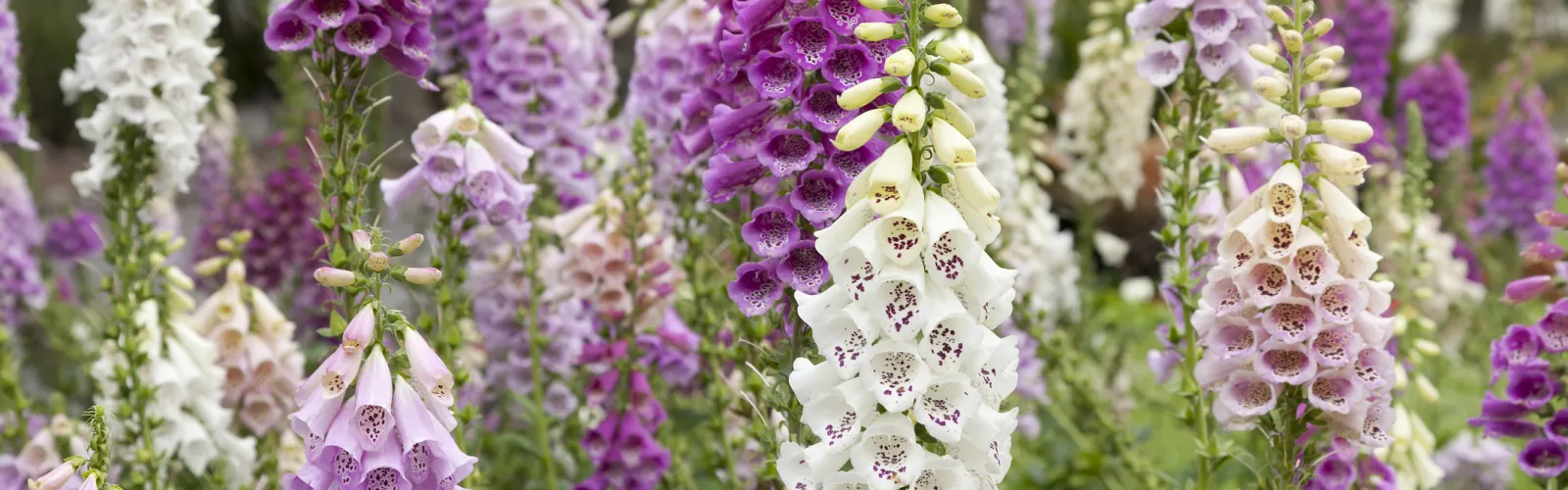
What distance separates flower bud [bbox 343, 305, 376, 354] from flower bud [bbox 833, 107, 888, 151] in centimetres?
86

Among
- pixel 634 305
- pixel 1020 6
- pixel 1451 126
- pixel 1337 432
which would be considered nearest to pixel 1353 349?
pixel 1337 432

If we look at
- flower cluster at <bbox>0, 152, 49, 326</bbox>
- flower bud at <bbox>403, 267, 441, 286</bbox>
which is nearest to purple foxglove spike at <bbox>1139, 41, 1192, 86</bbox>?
flower bud at <bbox>403, 267, 441, 286</bbox>

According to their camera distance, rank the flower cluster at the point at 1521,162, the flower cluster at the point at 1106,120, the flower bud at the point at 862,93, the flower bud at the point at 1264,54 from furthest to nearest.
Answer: the flower cluster at the point at 1521,162
the flower cluster at the point at 1106,120
the flower bud at the point at 1264,54
the flower bud at the point at 862,93

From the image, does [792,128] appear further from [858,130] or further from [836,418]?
[836,418]

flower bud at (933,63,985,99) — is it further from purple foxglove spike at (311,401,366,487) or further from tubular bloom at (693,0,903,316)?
purple foxglove spike at (311,401,366,487)

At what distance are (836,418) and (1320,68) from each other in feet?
4.10

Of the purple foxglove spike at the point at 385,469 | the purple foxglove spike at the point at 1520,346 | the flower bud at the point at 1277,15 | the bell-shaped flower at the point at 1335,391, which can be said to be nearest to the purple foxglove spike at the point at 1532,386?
the purple foxglove spike at the point at 1520,346

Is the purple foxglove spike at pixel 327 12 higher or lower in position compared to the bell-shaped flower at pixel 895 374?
lower

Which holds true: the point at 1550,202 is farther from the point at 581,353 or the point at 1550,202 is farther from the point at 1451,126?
the point at 581,353

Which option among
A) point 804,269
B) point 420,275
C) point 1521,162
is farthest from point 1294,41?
point 1521,162

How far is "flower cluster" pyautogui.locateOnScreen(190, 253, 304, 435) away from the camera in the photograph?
396 cm

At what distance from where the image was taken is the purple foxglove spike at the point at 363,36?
3.06 metres

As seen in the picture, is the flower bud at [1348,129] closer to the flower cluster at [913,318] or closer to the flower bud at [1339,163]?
the flower bud at [1339,163]

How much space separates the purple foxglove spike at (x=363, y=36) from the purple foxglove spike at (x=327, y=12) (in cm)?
3
